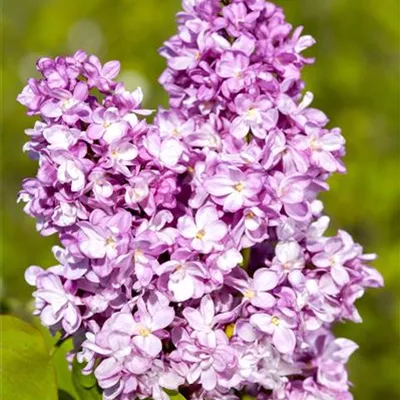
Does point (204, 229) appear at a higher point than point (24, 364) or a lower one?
higher

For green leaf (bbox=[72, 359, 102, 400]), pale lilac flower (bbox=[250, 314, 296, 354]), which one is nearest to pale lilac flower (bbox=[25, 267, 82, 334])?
green leaf (bbox=[72, 359, 102, 400])

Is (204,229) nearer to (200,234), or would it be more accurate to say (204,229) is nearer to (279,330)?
(200,234)

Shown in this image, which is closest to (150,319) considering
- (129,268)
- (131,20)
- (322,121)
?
(129,268)

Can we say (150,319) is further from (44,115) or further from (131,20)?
(131,20)

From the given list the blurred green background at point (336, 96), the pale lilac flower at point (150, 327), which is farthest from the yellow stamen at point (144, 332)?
the blurred green background at point (336, 96)

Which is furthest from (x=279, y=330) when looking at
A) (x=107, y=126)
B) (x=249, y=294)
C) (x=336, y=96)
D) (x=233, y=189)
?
(x=336, y=96)

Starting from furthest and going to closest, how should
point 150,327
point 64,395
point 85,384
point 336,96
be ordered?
point 336,96 < point 64,395 < point 85,384 < point 150,327
